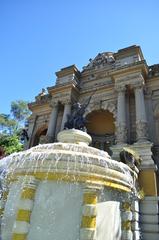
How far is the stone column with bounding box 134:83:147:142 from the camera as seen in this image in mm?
12938

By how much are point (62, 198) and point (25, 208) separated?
938 mm

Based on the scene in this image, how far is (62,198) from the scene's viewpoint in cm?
542

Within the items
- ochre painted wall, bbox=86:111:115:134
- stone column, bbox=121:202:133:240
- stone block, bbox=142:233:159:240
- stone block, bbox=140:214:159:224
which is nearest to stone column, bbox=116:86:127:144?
ochre painted wall, bbox=86:111:115:134

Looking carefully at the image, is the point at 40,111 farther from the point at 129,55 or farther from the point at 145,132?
the point at 145,132

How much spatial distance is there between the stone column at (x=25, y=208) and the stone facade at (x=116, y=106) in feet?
20.4

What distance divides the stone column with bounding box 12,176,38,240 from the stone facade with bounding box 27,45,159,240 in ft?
20.4

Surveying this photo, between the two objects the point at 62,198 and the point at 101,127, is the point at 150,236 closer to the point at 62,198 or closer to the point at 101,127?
the point at 62,198

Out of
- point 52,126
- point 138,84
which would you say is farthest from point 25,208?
point 52,126

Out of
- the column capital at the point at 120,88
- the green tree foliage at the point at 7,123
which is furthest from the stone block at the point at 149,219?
the green tree foliage at the point at 7,123

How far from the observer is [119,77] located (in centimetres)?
1633

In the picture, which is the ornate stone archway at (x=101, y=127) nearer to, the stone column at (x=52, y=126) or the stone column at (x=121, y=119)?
the stone column at (x=121, y=119)

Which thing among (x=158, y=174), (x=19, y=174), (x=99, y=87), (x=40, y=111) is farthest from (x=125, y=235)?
(x=40, y=111)

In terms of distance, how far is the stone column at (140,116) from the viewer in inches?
509

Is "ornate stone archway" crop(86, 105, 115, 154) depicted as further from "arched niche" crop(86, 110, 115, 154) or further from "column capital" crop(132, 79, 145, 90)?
"column capital" crop(132, 79, 145, 90)
